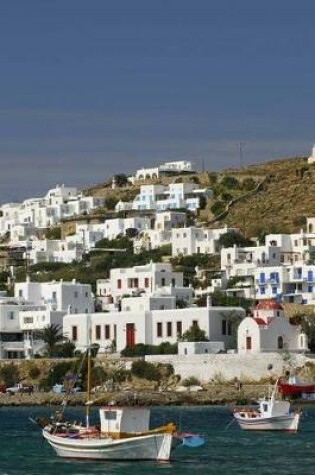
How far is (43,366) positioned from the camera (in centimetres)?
10844

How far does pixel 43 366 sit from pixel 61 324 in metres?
7.58

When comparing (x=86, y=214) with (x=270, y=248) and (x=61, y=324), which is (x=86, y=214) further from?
(x=61, y=324)

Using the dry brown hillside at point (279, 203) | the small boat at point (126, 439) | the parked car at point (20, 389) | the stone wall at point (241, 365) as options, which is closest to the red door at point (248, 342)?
the stone wall at point (241, 365)

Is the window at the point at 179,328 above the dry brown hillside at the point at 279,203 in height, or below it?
below

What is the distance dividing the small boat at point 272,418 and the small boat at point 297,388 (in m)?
18.7

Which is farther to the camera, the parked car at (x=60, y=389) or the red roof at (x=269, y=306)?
the red roof at (x=269, y=306)

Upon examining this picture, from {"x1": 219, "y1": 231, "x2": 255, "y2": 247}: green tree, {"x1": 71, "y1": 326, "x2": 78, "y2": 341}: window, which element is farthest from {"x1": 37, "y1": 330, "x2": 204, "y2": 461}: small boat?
{"x1": 219, "y1": 231, "x2": 255, "y2": 247}: green tree

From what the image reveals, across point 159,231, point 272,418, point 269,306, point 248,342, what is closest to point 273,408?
point 272,418

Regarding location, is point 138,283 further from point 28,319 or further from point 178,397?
point 178,397

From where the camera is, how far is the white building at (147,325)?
10650 centimetres

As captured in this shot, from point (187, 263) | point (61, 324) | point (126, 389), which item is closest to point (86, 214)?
point (187, 263)

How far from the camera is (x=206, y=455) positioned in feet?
202

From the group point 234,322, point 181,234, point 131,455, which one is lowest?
point 131,455

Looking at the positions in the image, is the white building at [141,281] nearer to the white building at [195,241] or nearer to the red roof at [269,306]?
the white building at [195,241]
